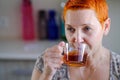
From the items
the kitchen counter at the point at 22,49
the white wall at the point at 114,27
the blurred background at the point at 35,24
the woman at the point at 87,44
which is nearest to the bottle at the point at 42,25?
the blurred background at the point at 35,24

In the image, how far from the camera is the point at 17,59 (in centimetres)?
222

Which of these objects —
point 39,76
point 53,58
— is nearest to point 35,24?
point 39,76

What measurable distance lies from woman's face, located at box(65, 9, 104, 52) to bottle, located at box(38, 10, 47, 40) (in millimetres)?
1577

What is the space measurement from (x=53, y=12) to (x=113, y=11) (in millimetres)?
519

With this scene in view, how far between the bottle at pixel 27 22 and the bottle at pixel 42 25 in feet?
0.22

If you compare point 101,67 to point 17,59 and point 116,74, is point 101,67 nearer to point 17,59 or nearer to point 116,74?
point 116,74

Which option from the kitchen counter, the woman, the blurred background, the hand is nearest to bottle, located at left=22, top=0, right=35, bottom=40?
the blurred background

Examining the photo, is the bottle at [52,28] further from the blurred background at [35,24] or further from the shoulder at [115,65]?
the shoulder at [115,65]

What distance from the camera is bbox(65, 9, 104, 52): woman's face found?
99 centimetres

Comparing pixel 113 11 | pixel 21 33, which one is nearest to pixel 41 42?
pixel 21 33

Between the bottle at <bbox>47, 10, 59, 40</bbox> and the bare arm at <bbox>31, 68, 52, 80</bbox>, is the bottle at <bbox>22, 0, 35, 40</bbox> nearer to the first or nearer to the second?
the bottle at <bbox>47, 10, 59, 40</bbox>

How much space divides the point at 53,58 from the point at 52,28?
1.60 metres

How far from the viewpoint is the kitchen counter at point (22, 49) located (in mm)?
2209

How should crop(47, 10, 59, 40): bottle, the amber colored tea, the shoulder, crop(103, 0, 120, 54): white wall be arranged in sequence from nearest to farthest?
the amber colored tea → the shoulder → crop(103, 0, 120, 54): white wall → crop(47, 10, 59, 40): bottle
